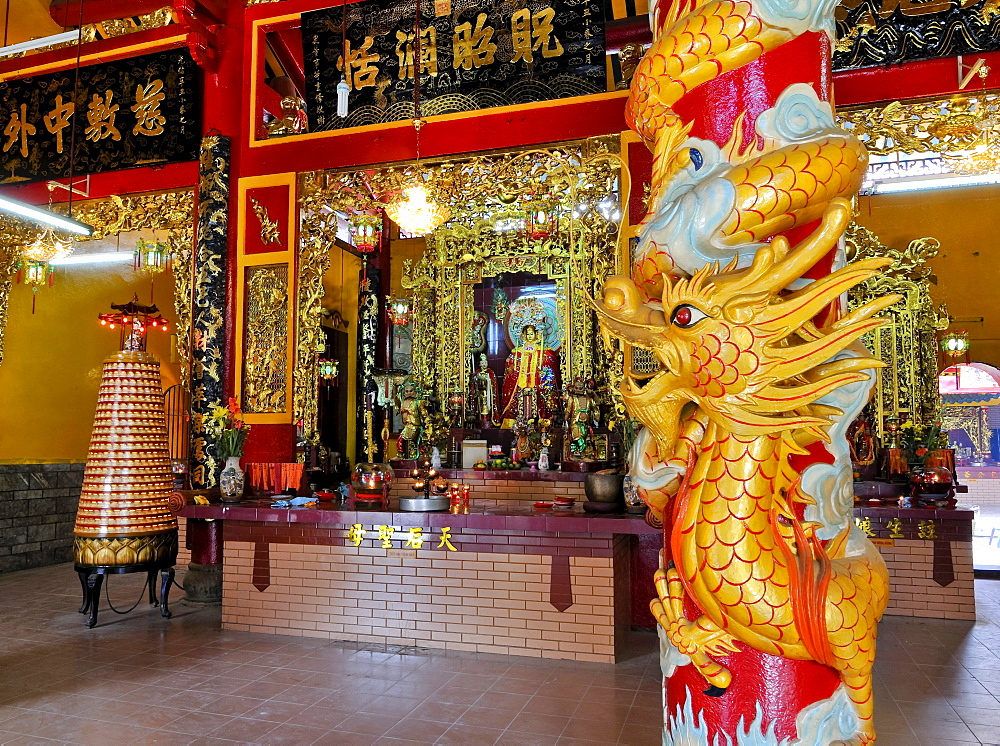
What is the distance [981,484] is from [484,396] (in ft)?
27.6

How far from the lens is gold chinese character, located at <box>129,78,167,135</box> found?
6.12 meters

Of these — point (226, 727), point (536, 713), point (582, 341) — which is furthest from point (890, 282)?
point (226, 727)

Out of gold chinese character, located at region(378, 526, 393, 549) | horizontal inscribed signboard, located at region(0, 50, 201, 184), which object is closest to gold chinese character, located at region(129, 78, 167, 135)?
horizontal inscribed signboard, located at region(0, 50, 201, 184)

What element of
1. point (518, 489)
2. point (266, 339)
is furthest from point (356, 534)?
point (518, 489)

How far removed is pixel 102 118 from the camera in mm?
6379

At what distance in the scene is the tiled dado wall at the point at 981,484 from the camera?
11586 mm

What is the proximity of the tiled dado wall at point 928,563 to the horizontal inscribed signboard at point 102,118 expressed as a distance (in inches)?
245

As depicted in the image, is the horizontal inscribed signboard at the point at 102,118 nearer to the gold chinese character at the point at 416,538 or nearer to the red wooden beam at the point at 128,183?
the red wooden beam at the point at 128,183

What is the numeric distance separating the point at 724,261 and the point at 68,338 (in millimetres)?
9014

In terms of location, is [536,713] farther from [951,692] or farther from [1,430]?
[1,430]

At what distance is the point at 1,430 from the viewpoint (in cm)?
745

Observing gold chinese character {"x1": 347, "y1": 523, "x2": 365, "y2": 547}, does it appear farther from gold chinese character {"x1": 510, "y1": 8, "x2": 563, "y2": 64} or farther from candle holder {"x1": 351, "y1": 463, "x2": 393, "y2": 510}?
gold chinese character {"x1": 510, "y1": 8, "x2": 563, "y2": 64}

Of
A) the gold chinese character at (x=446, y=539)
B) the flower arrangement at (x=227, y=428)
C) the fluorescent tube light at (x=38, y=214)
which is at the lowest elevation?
the gold chinese character at (x=446, y=539)

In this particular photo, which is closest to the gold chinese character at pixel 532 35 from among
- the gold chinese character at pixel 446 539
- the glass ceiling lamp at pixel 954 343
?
the gold chinese character at pixel 446 539
